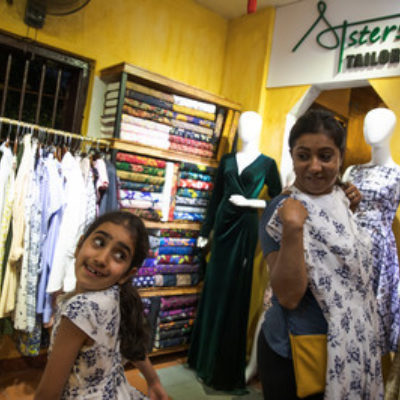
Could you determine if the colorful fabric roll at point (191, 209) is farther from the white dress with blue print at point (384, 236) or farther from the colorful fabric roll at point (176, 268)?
the white dress with blue print at point (384, 236)

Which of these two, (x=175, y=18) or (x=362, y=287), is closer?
(x=362, y=287)

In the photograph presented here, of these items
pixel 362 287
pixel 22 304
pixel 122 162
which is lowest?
pixel 22 304

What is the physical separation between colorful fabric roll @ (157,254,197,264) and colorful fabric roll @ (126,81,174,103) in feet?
3.87

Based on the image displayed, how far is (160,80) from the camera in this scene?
2.89 metres

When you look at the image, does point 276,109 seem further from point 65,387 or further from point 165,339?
point 65,387

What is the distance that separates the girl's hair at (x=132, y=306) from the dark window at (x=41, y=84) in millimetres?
1700

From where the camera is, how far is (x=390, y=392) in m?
2.12

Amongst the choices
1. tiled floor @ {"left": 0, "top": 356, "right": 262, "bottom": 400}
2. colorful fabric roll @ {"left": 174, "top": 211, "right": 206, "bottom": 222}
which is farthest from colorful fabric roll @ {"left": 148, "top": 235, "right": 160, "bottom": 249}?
tiled floor @ {"left": 0, "top": 356, "right": 262, "bottom": 400}

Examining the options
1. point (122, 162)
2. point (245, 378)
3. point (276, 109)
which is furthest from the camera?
point (276, 109)

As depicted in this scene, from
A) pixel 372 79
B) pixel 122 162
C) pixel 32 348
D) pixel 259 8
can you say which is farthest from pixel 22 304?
pixel 259 8

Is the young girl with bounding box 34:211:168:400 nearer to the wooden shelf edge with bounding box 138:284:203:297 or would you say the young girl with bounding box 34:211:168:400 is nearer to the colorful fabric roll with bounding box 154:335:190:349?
the wooden shelf edge with bounding box 138:284:203:297

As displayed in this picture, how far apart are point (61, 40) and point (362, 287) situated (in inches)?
101

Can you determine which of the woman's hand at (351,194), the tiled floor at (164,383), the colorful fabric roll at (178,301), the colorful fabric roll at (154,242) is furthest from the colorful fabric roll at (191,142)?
the woman's hand at (351,194)

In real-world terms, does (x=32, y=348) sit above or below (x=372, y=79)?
below
